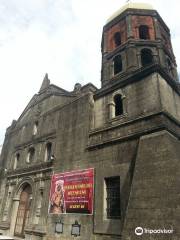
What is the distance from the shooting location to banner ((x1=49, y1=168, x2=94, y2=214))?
12069mm

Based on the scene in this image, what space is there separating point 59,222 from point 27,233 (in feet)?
10.5

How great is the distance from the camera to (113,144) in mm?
11977

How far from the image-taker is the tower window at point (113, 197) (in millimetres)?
10834

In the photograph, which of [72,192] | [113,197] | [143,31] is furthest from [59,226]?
[143,31]

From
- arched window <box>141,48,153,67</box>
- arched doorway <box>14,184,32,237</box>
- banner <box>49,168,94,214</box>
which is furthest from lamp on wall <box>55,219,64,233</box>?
arched window <box>141,48,153,67</box>

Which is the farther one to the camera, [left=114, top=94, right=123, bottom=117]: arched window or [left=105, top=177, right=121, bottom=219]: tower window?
[left=114, top=94, right=123, bottom=117]: arched window

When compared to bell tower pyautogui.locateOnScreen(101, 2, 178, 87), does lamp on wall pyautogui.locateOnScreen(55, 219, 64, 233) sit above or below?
below

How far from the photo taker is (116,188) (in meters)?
11.3

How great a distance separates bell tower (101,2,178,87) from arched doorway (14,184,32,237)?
10.0 meters

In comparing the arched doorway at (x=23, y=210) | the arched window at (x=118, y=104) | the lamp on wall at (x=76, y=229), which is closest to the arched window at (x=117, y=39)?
the arched window at (x=118, y=104)

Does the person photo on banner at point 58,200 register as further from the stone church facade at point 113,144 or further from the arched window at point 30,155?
the arched window at point 30,155

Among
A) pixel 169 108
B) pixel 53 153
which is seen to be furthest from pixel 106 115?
pixel 53 153

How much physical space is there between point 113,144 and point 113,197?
2.67 metres

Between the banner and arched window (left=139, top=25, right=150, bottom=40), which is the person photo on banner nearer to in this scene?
the banner
